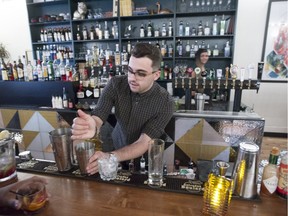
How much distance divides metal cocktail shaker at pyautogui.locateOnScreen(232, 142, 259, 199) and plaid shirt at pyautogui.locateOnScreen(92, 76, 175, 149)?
631mm

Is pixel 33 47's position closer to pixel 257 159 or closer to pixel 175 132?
pixel 175 132

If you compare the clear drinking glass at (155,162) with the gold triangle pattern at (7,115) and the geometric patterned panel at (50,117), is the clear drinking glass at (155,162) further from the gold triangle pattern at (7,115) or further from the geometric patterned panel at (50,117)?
the gold triangle pattern at (7,115)

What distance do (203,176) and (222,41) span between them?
3554 millimetres

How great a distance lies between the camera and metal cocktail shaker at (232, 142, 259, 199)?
84cm

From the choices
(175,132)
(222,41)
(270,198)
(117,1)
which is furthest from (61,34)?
(270,198)

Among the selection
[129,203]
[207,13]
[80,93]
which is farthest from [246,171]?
[207,13]

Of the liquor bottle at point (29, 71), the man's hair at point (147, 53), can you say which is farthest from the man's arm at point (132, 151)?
the liquor bottle at point (29, 71)

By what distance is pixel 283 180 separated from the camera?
33.9 inches

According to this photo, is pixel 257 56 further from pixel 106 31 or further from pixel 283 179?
pixel 283 179

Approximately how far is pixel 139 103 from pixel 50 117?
5.81ft

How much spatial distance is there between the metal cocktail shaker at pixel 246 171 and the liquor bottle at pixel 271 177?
0.06 metres

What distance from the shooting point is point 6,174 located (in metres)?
1.01

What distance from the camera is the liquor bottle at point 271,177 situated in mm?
870

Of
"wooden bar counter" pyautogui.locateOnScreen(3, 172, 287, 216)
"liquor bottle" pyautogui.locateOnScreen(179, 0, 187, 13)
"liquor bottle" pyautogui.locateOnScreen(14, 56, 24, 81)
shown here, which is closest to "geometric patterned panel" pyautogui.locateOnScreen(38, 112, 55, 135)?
"liquor bottle" pyautogui.locateOnScreen(14, 56, 24, 81)
